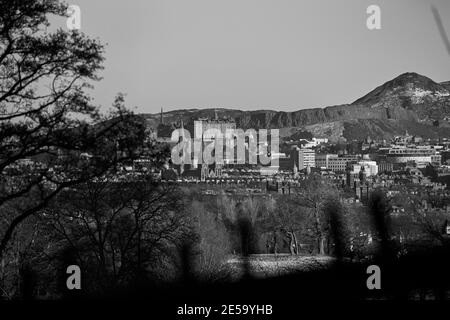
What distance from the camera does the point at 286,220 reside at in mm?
43281

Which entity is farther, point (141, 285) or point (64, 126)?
point (141, 285)

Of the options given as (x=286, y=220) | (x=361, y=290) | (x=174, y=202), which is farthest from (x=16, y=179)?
(x=286, y=220)

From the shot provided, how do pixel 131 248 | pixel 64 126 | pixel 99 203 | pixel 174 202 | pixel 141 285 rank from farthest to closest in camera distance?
pixel 174 202, pixel 99 203, pixel 131 248, pixel 141 285, pixel 64 126

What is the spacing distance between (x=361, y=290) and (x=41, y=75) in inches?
141

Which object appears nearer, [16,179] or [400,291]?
[400,291]

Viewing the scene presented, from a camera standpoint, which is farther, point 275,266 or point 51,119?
Result: point 275,266

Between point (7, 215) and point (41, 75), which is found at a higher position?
point (41, 75)

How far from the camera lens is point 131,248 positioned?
44.3 ft

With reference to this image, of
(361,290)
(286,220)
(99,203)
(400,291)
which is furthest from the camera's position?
(286,220)

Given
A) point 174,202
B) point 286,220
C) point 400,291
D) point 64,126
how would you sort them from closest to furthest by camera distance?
point 400,291
point 64,126
point 174,202
point 286,220

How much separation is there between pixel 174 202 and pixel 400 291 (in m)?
8.37

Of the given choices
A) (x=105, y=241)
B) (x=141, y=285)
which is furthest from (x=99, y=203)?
(x=141, y=285)
